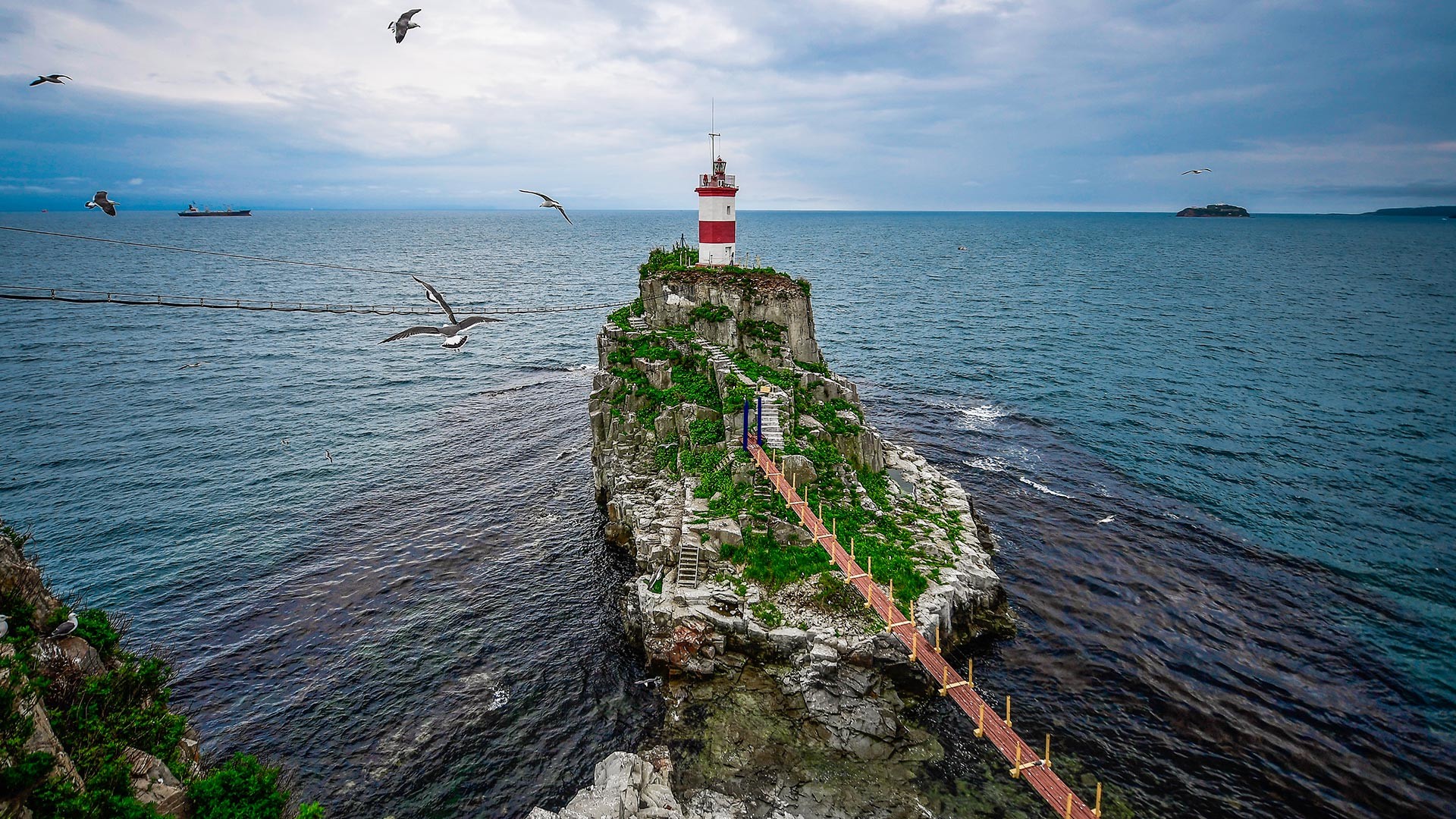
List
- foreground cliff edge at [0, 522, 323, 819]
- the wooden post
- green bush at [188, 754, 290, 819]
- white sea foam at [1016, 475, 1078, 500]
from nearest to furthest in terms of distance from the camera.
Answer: foreground cliff edge at [0, 522, 323, 819], green bush at [188, 754, 290, 819], the wooden post, white sea foam at [1016, 475, 1078, 500]

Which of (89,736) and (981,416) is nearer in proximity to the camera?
(89,736)

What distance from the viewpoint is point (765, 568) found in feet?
84.9

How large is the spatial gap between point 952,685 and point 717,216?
109ft

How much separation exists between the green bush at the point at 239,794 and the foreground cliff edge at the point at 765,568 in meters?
7.05

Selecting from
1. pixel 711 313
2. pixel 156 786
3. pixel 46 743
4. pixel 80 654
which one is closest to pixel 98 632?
pixel 80 654

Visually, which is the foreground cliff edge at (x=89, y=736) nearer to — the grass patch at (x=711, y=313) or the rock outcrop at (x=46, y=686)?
the rock outcrop at (x=46, y=686)

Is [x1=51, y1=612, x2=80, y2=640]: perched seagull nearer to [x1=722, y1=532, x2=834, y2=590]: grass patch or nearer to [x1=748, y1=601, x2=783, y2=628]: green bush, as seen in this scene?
[x1=748, y1=601, x2=783, y2=628]: green bush

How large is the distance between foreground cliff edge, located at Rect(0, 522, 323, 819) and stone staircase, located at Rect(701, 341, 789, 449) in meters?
21.3

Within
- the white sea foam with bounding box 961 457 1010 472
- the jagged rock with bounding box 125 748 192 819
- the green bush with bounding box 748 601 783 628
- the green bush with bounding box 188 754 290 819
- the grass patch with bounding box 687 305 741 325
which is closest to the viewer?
the jagged rock with bounding box 125 748 192 819

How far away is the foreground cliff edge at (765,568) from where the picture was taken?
20141mm

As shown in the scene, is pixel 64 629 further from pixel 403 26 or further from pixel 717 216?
pixel 717 216

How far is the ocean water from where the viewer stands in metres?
22.2

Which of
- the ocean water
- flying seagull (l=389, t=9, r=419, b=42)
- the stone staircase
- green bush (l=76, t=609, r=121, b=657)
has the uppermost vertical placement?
flying seagull (l=389, t=9, r=419, b=42)

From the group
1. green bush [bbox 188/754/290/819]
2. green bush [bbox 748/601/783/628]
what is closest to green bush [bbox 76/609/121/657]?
green bush [bbox 188/754/290/819]
